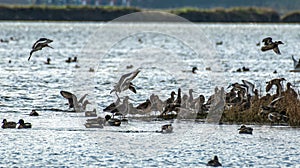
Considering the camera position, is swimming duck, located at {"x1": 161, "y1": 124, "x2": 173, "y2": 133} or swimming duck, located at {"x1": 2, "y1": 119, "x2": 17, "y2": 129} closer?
swimming duck, located at {"x1": 161, "y1": 124, "x2": 173, "y2": 133}

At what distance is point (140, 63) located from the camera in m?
42.7

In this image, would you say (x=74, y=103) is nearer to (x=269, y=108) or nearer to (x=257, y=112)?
(x=257, y=112)

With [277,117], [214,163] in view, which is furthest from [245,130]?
[214,163]

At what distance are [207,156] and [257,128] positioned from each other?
3.34 metres

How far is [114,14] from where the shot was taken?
110688mm

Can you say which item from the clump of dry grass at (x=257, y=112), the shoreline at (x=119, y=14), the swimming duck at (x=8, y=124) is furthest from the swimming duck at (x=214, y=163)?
the shoreline at (x=119, y=14)

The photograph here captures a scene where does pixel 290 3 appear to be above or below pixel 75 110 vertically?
above

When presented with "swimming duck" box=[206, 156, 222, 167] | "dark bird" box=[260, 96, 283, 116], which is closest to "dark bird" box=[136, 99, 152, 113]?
"dark bird" box=[260, 96, 283, 116]

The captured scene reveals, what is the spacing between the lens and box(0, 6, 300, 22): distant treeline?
110 metres

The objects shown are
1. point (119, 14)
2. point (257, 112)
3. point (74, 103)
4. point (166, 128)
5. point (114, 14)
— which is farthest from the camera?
point (114, 14)

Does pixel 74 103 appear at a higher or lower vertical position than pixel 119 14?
lower

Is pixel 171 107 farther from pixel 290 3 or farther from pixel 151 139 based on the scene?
pixel 290 3

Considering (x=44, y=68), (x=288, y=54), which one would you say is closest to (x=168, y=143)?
(x=44, y=68)

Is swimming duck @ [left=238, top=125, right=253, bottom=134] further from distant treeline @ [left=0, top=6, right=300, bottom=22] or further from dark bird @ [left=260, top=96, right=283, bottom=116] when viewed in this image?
distant treeline @ [left=0, top=6, right=300, bottom=22]
